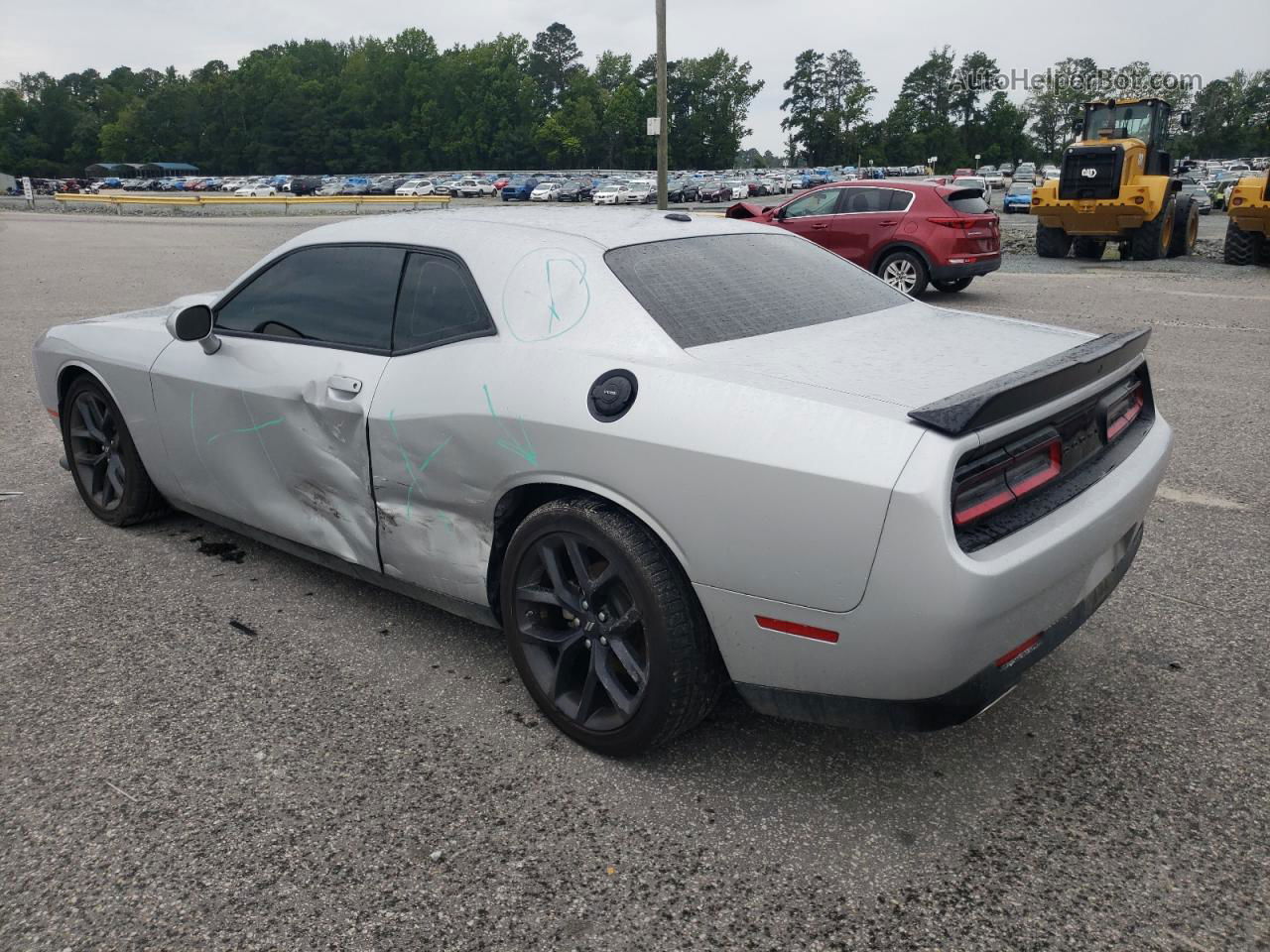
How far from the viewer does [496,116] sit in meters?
125

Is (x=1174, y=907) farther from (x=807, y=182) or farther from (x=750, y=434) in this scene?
(x=807, y=182)

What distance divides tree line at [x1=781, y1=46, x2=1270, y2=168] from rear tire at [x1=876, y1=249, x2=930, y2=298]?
10139 cm

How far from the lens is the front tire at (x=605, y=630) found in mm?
2420

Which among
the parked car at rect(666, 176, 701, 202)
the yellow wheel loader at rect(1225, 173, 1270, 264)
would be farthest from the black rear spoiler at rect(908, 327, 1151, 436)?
the parked car at rect(666, 176, 701, 202)

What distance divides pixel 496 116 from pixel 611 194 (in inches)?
3343

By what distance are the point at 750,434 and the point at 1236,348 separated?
339 inches

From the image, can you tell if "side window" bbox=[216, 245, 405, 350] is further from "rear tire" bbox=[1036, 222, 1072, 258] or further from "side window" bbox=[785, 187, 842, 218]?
"rear tire" bbox=[1036, 222, 1072, 258]

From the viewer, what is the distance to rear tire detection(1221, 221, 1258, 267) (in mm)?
16094

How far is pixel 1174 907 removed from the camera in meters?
2.11

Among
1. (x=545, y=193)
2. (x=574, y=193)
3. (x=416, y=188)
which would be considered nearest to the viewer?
(x=574, y=193)

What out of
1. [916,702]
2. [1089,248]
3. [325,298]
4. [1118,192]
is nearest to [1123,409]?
[916,702]

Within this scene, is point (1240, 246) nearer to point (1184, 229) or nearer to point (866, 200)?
point (1184, 229)

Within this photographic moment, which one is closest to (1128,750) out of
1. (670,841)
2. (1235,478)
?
(670,841)

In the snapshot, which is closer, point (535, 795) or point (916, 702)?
point (916, 702)
